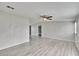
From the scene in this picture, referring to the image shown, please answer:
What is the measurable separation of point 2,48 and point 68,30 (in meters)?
6.17

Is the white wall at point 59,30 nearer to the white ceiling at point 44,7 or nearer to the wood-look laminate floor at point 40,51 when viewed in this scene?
the wood-look laminate floor at point 40,51

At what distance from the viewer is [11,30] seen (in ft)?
19.5

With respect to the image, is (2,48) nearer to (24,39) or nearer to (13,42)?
(13,42)

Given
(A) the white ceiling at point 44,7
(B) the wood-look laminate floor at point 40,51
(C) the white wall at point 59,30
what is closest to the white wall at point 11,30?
(B) the wood-look laminate floor at point 40,51

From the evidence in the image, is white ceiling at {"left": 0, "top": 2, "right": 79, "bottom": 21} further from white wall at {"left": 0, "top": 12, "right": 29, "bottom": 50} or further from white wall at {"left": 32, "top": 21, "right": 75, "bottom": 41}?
white wall at {"left": 32, "top": 21, "right": 75, "bottom": 41}

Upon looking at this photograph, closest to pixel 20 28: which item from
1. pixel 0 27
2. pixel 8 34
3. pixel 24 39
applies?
pixel 24 39

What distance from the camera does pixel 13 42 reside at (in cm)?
614

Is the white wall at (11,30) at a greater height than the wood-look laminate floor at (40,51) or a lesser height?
greater

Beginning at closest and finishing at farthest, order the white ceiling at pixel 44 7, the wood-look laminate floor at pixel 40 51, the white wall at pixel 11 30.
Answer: the white ceiling at pixel 44 7, the wood-look laminate floor at pixel 40 51, the white wall at pixel 11 30

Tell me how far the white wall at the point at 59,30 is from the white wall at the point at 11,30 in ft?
11.3

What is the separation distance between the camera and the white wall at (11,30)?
5.21 meters

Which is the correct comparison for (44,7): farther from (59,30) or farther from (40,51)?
(59,30)

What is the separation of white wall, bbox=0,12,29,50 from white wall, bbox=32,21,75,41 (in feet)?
11.3

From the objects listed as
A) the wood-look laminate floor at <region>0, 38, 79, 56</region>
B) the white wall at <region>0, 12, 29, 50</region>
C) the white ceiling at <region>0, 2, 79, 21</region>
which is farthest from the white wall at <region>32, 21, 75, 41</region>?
the white ceiling at <region>0, 2, 79, 21</region>
